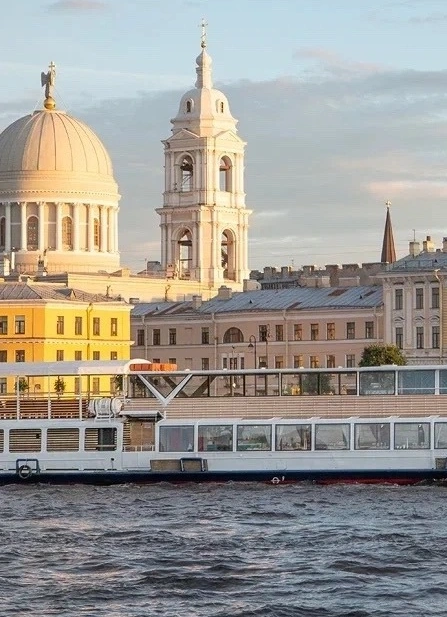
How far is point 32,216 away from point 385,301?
3019 cm

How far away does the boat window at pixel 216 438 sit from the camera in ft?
189

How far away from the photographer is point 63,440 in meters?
58.2

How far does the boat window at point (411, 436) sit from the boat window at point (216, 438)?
3953mm

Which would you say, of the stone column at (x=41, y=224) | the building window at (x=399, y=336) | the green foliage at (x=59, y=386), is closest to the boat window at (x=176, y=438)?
the green foliage at (x=59, y=386)

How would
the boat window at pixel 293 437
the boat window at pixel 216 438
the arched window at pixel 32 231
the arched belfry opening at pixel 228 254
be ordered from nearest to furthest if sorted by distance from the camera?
1. the boat window at pixel 293 437
2. the boat window at pixel 216 438
3. the arched window at pixel 32 231
4. the arched belfry opening at pixel 228 254

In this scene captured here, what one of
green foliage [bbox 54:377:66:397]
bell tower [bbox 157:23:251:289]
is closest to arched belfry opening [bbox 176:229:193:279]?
bell tower [bbox 157:23:251:289]

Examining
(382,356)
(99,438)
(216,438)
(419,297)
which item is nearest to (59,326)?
(382,356)

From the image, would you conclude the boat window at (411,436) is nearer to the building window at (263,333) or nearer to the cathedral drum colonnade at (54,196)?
the building window at (263,333)

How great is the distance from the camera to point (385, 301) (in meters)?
114

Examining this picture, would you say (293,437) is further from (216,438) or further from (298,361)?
(298,361)

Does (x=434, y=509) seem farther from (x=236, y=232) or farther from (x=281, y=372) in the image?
(x=236, y=232)

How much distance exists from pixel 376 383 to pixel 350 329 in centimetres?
5821

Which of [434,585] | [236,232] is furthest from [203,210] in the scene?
[434,585]

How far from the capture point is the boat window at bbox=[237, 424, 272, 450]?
57.4 meters
